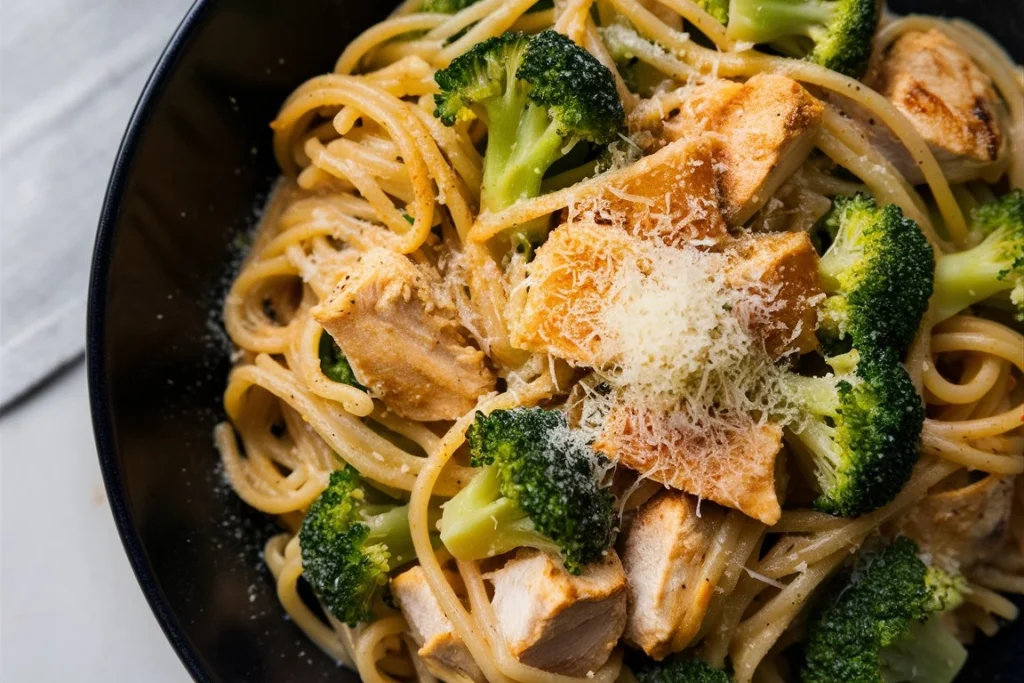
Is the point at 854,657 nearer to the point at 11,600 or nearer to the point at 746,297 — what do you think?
the point at 746,297

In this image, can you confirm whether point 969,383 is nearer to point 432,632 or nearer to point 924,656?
point 924,656

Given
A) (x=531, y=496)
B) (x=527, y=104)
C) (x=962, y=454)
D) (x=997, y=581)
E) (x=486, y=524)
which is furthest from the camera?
(x=997, y=581)

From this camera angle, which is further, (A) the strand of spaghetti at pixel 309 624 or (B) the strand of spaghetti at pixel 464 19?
(A) the strand of spaghetti at pixel 309 624

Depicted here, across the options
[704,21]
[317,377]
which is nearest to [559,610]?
[317,377]

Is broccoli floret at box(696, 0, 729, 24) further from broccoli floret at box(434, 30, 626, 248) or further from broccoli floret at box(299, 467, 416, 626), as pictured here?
broccoli floret at box(299, 467, 416, 626)

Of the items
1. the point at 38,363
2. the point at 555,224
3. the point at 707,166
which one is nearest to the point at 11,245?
the point at 38,363

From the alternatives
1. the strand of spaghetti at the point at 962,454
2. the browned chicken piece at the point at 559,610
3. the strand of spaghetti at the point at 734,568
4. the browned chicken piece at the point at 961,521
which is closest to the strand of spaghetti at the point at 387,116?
the browned chicken piece at the point at 559,610

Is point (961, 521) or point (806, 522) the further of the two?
point (961, 521)

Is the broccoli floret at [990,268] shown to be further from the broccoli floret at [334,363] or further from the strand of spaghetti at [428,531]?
the broccoli floret at [334,363]
